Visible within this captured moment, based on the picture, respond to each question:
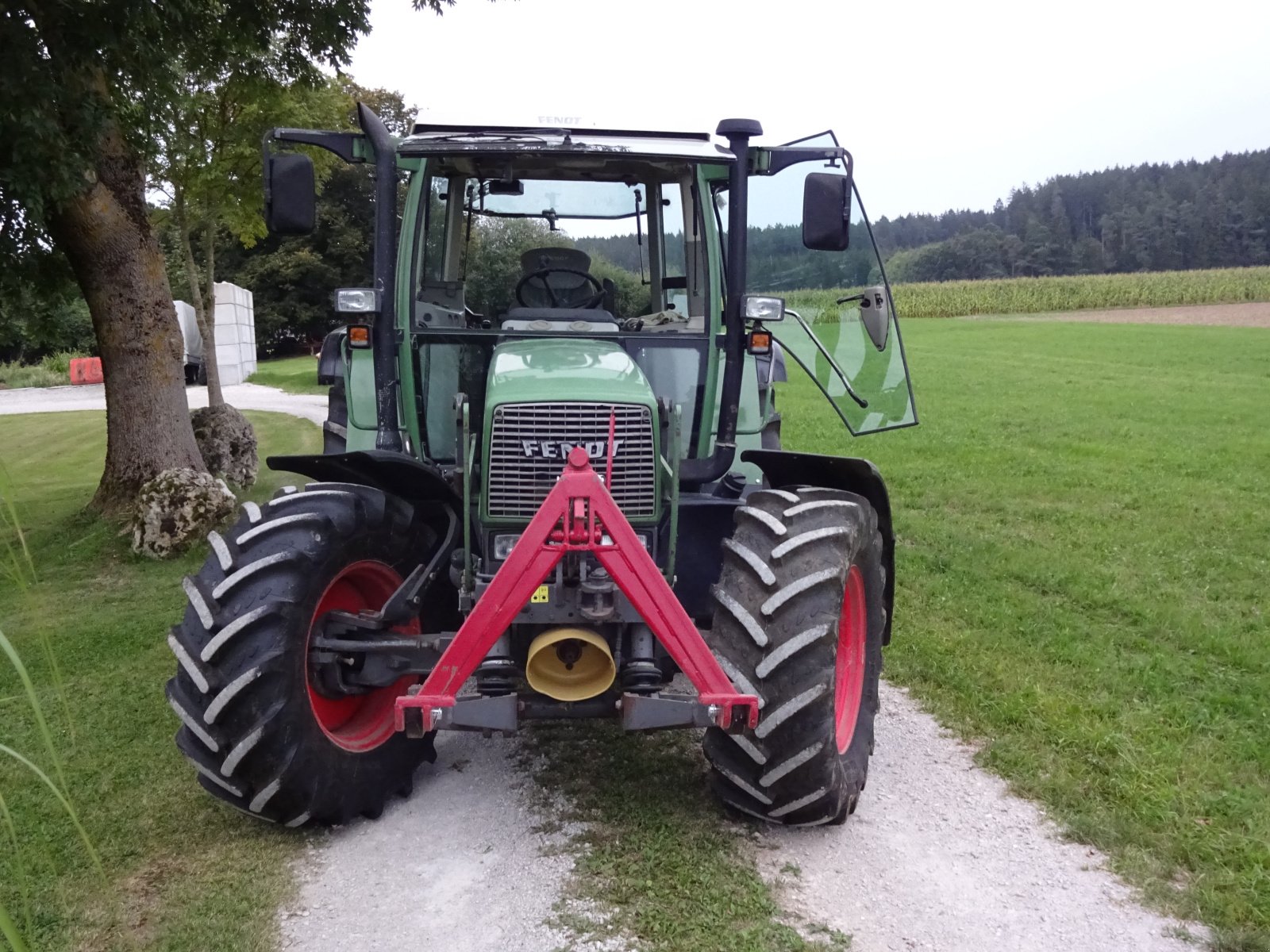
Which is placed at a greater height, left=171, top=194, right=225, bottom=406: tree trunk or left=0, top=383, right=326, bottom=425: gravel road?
left=171, top=194, right=225, bottom=406: tree trunk

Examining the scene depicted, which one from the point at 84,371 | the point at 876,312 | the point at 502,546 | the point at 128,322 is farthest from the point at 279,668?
the point at 84,371

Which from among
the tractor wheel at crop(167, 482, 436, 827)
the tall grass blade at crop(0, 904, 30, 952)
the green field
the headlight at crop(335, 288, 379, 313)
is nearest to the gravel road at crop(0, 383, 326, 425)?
the green field

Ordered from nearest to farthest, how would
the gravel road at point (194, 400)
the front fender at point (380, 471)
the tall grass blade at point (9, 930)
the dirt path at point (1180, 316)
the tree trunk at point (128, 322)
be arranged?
the tall grass blade at point (9, 930), the front fender at point (380, 471), the tree trunk at point (128, 322), the gravel road at point (194, 400), the dirt path at point (1180, 316)

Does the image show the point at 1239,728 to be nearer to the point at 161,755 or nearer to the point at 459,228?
the point at 459,228

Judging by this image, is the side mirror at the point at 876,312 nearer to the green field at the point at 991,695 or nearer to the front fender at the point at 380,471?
the green field at the point at 991,695

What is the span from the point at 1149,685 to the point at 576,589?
3.08 metres

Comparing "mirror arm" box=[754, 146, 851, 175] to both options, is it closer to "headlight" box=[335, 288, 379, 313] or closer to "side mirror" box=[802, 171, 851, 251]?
"side mirror" box=[802, 171, 851, 251]

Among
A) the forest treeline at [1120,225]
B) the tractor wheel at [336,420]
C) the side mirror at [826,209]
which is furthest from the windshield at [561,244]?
the forest treeline at [1120,225]

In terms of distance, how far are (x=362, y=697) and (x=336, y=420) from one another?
285 centimetres

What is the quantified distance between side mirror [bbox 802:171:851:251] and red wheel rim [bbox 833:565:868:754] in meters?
1.27

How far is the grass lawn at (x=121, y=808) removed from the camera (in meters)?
3.17

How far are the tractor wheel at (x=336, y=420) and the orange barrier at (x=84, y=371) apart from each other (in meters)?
23.8

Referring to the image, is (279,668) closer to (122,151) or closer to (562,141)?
(562,141)

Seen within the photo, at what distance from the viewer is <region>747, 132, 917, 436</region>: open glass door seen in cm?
439
